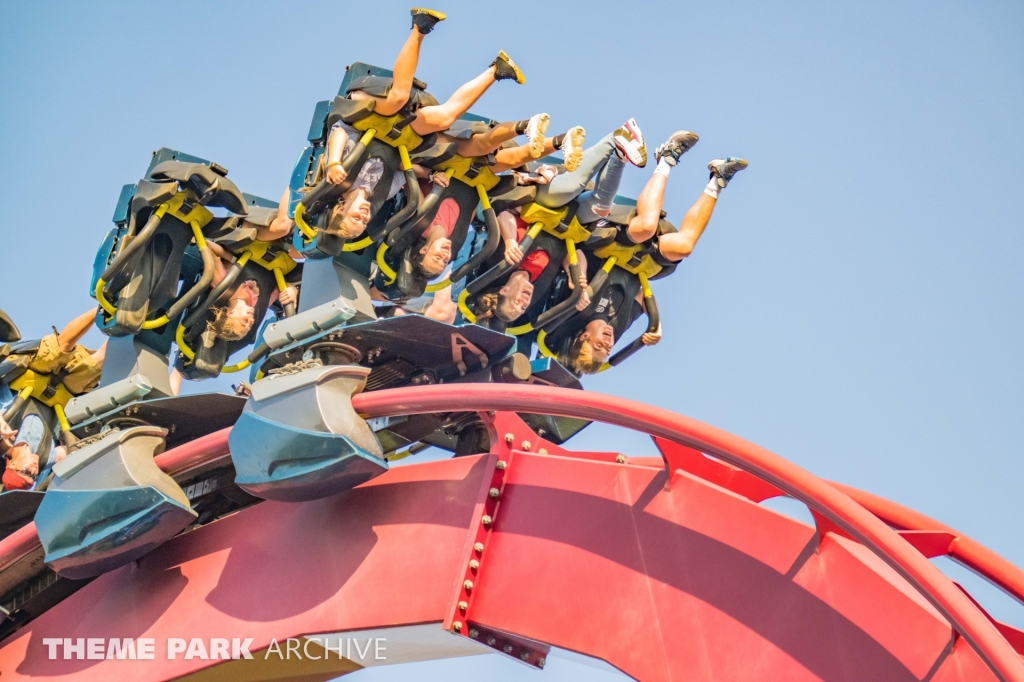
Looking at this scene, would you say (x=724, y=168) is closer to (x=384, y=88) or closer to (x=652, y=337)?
(x=652, y=337)

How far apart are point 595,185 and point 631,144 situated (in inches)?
17.0

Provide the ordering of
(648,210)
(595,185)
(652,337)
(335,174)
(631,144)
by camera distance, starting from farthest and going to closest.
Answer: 1. (652,337)
2. (648,210)
3. (595,185)
4. (631,144)
5. (335,174)

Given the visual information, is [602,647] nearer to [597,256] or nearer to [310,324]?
[310,324]

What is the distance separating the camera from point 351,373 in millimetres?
5445

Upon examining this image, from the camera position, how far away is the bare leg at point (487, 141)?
251 inches

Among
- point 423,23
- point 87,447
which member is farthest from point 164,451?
point 423,23

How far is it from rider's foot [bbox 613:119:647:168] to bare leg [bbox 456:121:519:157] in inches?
19.0

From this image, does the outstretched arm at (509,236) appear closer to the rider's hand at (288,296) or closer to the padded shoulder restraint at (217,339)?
the rider's hand at (288,296)

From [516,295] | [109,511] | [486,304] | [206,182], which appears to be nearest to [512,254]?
[516,295]

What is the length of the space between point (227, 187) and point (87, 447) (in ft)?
5.43

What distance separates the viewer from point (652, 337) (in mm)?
7270

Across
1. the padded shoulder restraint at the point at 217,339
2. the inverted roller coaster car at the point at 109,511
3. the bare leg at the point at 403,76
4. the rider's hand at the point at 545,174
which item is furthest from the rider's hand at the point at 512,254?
the inverted roller coaster car at the point at 109,511

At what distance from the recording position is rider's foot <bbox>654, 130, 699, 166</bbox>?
692 centimetres

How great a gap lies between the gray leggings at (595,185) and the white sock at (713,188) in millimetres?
741
